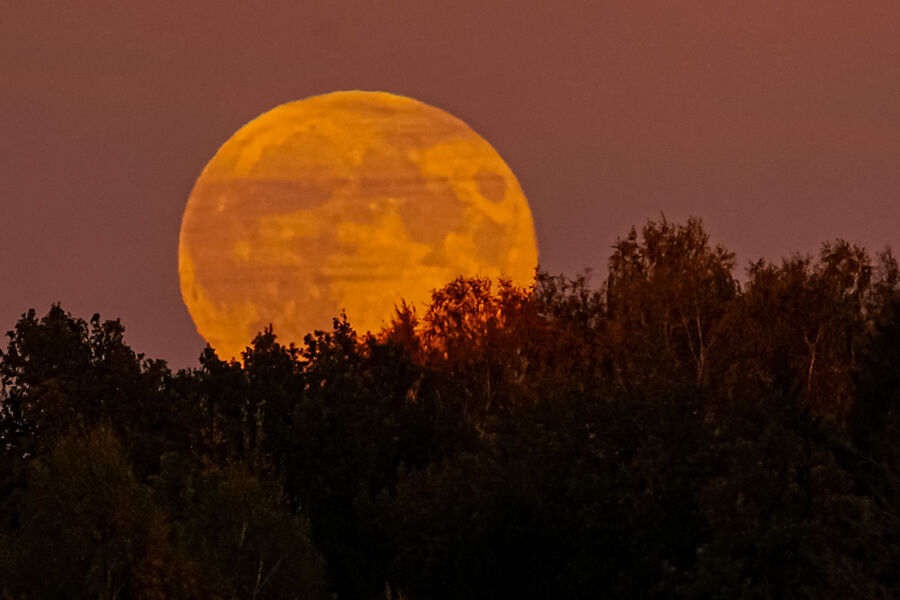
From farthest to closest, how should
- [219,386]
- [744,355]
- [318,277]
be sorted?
[744,355], [318,277], [219,386]

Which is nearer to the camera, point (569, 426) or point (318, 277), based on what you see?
point (569, 426)

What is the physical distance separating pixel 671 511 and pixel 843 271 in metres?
51.3

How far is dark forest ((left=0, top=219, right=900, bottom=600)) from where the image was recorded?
45.3 m

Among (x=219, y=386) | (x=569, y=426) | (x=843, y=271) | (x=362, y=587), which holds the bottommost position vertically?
(x=362, y=587)

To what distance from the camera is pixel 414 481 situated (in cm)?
5497

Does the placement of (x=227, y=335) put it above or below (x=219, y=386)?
above

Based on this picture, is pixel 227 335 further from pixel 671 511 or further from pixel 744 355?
pixel 671 511

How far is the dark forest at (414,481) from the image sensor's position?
45312 mm

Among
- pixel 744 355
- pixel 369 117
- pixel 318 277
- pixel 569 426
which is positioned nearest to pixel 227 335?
pixel 318 277

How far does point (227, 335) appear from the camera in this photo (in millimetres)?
89938

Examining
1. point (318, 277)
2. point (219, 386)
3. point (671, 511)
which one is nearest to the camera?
point (671, 511)

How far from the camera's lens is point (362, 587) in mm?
54406

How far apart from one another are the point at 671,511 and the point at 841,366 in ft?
136

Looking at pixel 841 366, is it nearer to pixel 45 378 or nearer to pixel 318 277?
pixel 318 277
